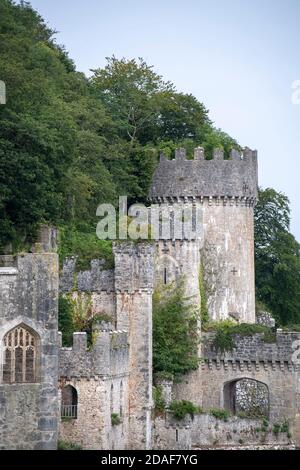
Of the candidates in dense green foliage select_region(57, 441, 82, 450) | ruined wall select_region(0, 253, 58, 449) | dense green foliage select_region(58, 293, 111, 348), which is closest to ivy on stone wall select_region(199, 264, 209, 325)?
dense green foliage select_region(58, 293, 111, 348)

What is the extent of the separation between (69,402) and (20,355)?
821 cm

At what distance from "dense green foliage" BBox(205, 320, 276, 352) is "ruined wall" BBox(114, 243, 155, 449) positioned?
9717 mm

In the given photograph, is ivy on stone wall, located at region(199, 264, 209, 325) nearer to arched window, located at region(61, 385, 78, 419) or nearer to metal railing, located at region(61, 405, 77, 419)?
arched window, located at region(61, 385, 78, 419)

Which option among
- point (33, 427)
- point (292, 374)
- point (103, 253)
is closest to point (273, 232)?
point (292, 374)

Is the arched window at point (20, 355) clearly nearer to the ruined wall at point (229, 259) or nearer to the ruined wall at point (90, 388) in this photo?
the ruined wall at point (90, 388)

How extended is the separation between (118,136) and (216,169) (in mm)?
6881

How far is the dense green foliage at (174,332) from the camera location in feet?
294

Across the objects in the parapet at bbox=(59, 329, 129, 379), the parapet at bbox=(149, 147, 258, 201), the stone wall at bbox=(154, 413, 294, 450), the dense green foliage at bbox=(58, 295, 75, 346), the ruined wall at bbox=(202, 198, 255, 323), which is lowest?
the stone wall at bbox=(154, 413, 294, 450)

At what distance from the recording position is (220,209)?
330 feet

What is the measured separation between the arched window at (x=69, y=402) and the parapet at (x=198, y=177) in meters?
21.2

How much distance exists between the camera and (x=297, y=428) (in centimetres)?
9325

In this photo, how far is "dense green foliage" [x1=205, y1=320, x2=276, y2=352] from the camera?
94812 millimetres

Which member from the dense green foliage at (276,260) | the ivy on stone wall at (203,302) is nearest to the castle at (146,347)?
the ivy on stone wall at (203,302)

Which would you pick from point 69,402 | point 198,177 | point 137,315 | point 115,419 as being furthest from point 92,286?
point 198,177
